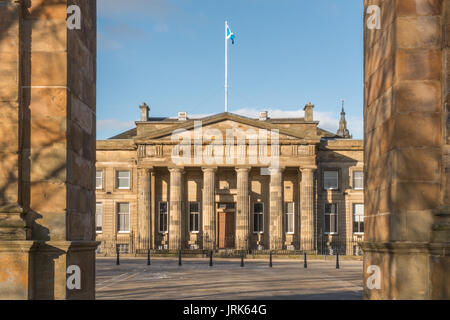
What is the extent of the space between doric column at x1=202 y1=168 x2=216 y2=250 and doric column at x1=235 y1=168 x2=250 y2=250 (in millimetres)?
2267

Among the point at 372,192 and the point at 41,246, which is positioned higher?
the point at 372,192

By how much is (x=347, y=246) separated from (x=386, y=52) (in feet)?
148

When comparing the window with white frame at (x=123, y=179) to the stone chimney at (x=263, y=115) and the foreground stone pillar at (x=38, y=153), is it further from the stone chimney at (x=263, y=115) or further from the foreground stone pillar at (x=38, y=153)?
the foreground stone pillar at (x=38, y=153)

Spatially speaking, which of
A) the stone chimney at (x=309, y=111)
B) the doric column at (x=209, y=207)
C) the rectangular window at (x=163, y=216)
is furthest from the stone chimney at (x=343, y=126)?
the doric column at (x=209, y=207)

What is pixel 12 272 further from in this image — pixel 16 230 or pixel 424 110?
pixel 424 110

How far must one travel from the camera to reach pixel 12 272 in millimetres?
7352

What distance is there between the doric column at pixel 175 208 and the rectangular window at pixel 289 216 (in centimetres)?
1064

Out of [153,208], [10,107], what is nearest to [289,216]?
[153,208]

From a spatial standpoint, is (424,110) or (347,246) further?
(347,246)

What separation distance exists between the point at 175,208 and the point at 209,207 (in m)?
3.27

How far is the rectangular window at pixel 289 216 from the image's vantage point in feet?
169

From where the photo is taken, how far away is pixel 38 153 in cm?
782
